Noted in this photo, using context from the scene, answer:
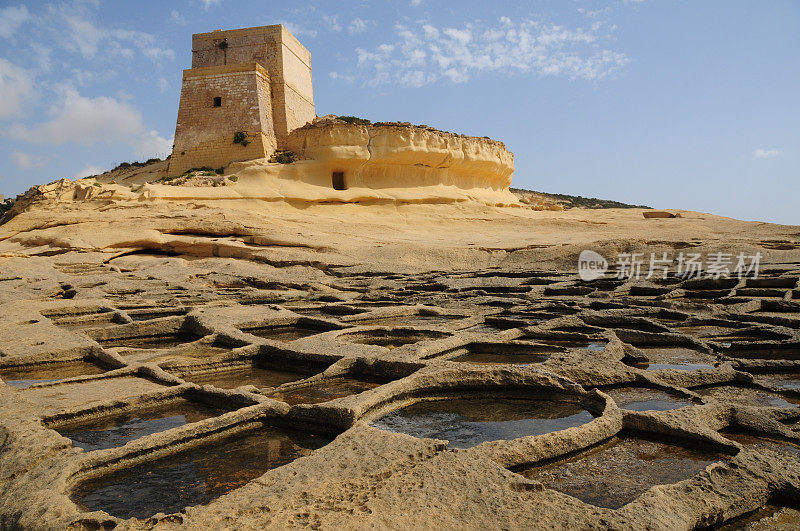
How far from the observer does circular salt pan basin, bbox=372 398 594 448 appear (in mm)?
2775

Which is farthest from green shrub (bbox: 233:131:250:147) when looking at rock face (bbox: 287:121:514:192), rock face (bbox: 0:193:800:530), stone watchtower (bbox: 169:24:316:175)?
rock face (bbox: 0:193:800:530)

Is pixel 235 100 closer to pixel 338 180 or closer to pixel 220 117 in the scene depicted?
pixel 220 117

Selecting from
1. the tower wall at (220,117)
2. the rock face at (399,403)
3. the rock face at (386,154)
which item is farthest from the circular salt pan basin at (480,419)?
the tower wall at (220,117)

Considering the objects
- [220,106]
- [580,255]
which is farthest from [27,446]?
[220,106]

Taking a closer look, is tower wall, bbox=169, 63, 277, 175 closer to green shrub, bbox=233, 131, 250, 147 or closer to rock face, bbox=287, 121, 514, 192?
green shrub, bbox=233, 131, 250, 147

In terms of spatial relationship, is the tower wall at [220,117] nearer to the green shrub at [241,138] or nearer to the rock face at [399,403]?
the green shrub at [241,138]

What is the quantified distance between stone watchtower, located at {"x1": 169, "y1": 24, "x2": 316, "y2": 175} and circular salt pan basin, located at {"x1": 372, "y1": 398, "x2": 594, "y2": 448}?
17938 millimetres

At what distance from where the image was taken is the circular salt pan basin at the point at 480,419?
2.78 meters

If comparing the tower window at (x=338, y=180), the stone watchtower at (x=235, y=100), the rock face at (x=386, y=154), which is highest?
the stone watchtower at (x=235, y=100)

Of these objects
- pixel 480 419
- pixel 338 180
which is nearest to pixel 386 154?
pixel 338 180

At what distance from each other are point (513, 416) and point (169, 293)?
6271 mm

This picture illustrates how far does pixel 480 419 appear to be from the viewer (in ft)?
9.83

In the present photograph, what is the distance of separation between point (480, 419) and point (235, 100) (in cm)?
1983

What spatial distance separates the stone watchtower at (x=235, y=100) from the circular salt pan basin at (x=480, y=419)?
58.9 feet
